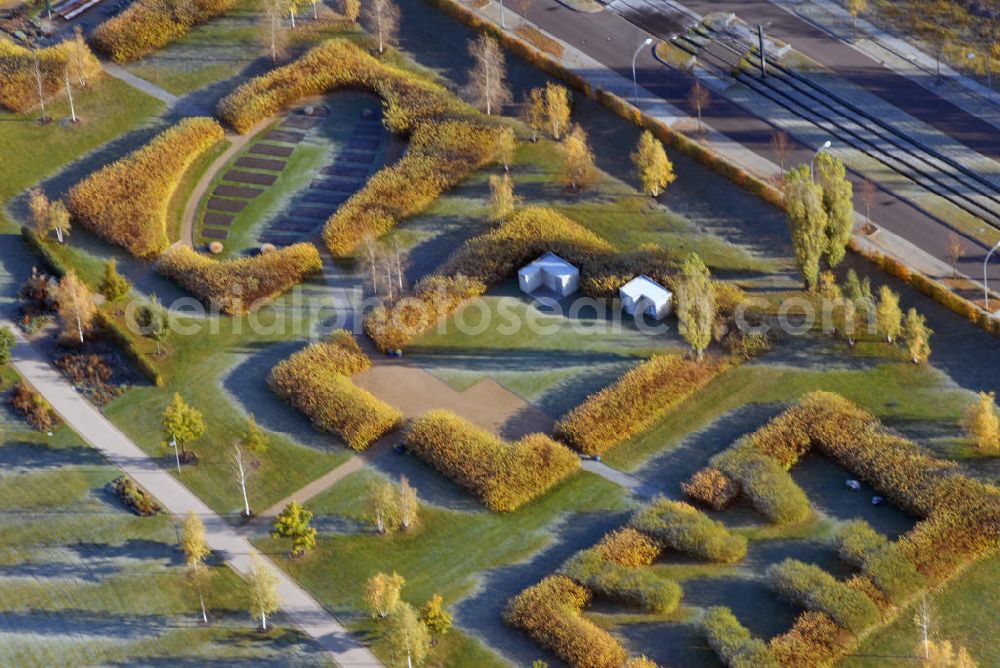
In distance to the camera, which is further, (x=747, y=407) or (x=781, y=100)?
(x=781, y=100)

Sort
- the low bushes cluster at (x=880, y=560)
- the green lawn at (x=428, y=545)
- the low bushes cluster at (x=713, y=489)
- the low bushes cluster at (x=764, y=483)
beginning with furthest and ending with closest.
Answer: the low bushes cluster at (x=713, y=489) < the low bushes cluster at (x=764, y=483) < the green lawn at (x=428, y=545) < the low bushes cluster at (x=880, y=560)

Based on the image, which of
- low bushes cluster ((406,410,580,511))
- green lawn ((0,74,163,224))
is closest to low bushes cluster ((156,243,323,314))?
green lawn ((0,74,163,224))

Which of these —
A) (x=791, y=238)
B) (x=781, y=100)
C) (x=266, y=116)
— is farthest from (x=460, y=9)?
(x=791, y=238)

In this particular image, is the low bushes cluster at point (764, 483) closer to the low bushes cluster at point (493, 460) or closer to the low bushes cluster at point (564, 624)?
the low bushes cluster at point (493, 460)

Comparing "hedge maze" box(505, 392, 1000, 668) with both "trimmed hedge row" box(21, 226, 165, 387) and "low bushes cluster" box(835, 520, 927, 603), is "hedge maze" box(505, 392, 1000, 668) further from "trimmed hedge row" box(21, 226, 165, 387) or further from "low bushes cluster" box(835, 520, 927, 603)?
"trimmed hedge row" box(21, 226, 165, 387)

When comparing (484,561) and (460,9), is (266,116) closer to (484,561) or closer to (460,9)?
(460,9)

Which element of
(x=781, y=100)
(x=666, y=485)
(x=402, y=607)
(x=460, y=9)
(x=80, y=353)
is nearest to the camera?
(x=402, y=607)

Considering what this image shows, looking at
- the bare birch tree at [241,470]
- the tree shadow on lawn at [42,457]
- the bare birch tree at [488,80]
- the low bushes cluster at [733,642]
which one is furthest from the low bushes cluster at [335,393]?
the bare birch tree at [488,80]
